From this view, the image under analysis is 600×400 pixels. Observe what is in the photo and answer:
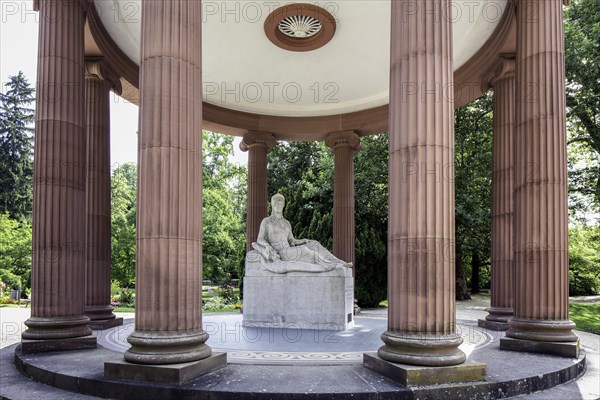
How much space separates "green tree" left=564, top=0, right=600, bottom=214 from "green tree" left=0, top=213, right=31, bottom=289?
3948 centimetres

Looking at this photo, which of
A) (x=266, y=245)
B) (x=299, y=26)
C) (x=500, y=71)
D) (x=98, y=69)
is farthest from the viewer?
(x=299, y=26)

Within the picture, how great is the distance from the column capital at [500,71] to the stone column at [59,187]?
13111 mm

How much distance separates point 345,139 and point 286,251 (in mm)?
9924

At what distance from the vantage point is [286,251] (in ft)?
51.3

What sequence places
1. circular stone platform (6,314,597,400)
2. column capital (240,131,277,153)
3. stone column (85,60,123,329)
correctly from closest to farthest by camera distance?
circular stone platform (6,314,597,400)
stone column (85,60,123,329)
column capital (240,131,277,153)

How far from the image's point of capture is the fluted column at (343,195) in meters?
22.9

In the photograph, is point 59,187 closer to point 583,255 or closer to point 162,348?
point 162,348

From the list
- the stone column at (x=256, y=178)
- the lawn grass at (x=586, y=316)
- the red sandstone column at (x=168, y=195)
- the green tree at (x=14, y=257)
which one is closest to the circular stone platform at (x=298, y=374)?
the red sandstone column at (x=168, y=195)

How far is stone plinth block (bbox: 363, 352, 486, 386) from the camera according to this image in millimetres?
7789

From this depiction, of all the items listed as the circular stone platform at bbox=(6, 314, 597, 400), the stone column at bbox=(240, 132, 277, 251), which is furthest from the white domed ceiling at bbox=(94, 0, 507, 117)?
the circular stone platform at bbox=(6, 314, 597, 400)

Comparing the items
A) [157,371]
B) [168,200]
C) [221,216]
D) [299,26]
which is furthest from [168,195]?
[221,216]

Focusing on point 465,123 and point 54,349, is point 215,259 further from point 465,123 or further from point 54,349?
point 54,349

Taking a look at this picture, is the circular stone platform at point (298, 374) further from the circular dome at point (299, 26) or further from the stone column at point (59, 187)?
the circular dome at point (299, 26)

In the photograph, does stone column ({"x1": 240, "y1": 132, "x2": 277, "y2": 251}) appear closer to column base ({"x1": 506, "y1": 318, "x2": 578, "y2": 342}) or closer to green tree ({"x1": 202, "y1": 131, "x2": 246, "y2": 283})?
green tree ({"x1": 202, "y1": 131, "x2": 246, "y2": 283})
